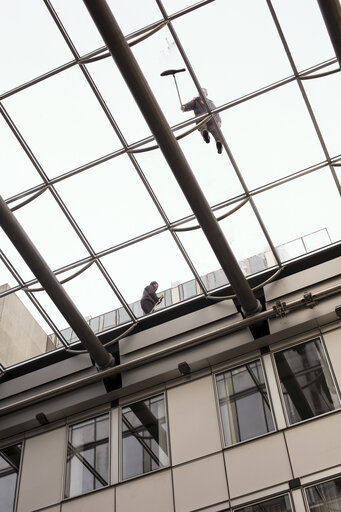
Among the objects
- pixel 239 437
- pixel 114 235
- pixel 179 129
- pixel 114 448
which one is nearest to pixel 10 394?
pixel 114 448

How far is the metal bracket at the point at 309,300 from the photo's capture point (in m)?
23.4

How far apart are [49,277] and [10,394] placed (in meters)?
5.20

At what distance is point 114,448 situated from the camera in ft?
78.4

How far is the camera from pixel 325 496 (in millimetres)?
19906

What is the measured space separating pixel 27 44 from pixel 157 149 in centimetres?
469

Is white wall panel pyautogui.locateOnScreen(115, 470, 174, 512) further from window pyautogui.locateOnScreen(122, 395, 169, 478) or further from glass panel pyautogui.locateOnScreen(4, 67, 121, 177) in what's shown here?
glass panel pyautogui.locateOnScreen(4, 67, 121, 177)

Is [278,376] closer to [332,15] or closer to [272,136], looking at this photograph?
[272,136]

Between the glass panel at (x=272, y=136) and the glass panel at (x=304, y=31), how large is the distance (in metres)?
0.92

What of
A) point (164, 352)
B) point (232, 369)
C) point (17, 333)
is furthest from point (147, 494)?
point (17, 333)

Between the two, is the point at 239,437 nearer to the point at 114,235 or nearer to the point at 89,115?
the point at 114,235

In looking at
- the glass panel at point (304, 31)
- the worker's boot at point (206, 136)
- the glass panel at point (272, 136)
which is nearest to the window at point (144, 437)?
the glass panel at point (272, 136)

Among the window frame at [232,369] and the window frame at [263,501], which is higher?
the window frame at [232,369]

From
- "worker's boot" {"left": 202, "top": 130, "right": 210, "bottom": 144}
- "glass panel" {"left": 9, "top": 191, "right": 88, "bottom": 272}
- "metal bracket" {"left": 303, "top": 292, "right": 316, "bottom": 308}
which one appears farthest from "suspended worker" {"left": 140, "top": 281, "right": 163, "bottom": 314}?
"worker's boot" {"left": 202, "top": 130, "right": 210, "bottom": 144}

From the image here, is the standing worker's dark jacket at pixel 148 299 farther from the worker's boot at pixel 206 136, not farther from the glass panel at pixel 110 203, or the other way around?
the worker's boot at pixel 206 136
